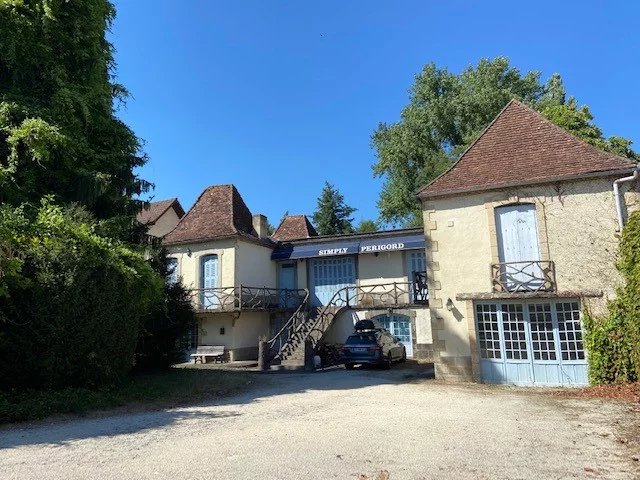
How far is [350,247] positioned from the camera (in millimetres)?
22547

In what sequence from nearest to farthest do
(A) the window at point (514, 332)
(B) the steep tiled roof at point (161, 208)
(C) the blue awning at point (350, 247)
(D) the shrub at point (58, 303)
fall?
(D) the shrub at point (58, 303) < (A) the window at point (514, 332) < (C) the blue awning at point (350, 247) < (B) the steep tiled roof at point (161, 208)

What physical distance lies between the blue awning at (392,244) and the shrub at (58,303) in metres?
12.8

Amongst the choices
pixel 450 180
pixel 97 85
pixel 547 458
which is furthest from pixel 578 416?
pixel 97 85

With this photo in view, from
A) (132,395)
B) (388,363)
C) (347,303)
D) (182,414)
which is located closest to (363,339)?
(388,363)

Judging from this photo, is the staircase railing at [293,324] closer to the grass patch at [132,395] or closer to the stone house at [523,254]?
the grass patch at [132,395]

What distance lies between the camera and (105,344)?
35.3 feet

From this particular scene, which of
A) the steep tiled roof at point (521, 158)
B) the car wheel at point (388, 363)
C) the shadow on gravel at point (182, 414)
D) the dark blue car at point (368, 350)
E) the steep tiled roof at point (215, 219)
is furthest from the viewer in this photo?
the steep tiled roof at point (215, 219)

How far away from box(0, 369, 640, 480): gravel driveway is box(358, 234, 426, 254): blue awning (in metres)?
11.1

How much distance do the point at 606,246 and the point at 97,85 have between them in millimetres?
Result: 15751

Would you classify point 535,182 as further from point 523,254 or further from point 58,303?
point 58,303

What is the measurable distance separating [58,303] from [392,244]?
1483 centimetres

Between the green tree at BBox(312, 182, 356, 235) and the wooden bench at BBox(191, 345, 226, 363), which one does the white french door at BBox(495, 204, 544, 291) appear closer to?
the wooden bench at BBox(191, 345, 226, 363)

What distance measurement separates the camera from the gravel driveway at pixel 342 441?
214 inches

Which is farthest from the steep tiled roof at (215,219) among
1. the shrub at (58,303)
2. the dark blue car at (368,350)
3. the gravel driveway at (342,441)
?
the gravel driveway at (342,441)
